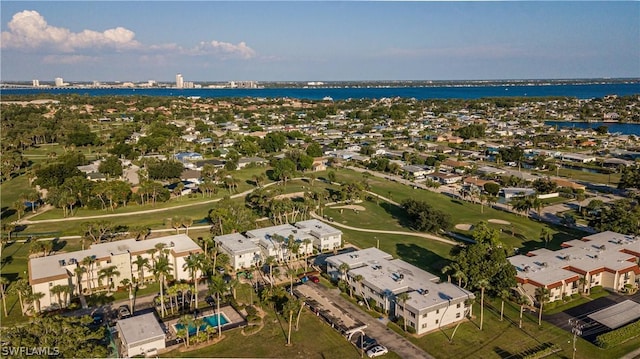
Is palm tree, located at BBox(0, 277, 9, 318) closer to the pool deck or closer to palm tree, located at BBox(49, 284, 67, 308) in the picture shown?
palm tree, located at BBox(49, 284, 67, 308)

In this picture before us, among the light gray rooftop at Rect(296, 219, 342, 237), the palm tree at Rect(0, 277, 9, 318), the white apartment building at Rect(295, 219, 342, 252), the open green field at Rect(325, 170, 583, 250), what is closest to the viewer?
the palm tree at Rect(0, 277, 9, 318)

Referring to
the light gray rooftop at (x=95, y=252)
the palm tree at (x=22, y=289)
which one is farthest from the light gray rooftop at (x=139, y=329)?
the light gray rooftop at (x=95, y=252)

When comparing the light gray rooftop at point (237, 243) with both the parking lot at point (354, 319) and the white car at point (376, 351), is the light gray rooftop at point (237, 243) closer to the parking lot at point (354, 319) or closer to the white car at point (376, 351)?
the parking lot at point (354, 319)

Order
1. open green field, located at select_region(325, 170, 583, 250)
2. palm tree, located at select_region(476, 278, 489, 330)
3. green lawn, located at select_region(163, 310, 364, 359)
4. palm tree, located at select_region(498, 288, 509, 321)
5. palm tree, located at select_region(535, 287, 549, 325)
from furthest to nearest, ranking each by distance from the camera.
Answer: open green field, located at select_region(325, 170, 583, 250) → palm tree, located at select_region(498, 288, 509, 321) → palm tree, located at select_region(476, 278, 489, 330) → palm tree, located at select_region(535, 287, 549, 325) → green lawn, located at select_region(163, 310, 364, 359)

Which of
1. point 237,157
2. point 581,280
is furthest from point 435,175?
point 581,280

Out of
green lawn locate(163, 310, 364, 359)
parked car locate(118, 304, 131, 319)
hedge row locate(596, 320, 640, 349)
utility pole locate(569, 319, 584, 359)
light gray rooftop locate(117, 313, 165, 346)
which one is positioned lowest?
green lawn locate(163, 310, 364, 359)

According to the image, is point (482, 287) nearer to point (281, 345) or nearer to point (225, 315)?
point (281, 345)

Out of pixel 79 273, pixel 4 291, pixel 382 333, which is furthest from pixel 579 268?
pixel 4 291

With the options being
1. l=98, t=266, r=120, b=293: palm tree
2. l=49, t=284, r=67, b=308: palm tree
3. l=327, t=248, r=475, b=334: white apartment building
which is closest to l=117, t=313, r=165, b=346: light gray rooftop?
l=98, t=266, r=120, b=293: palm tree
